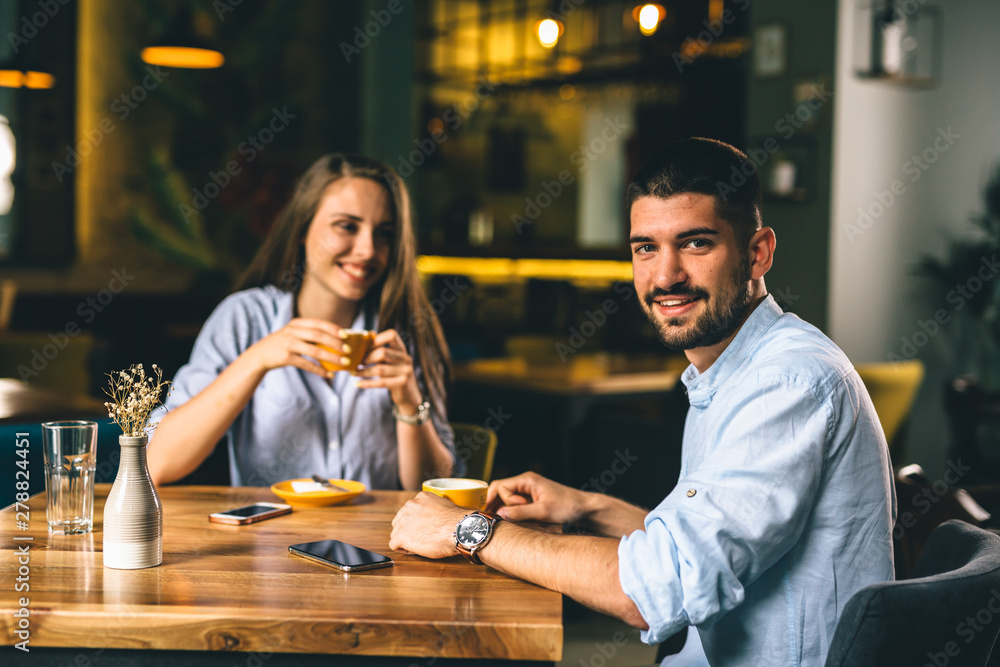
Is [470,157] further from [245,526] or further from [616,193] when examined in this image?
[245,526]

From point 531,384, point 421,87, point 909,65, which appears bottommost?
point 531,384

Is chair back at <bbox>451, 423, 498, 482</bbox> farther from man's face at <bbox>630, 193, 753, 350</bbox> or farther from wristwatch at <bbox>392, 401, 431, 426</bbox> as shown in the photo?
man's face at <bbox>630, 193, 753, 350</bbox>

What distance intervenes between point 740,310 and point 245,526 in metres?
0.93

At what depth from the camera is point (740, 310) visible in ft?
4.70

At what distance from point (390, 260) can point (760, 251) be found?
112 cm

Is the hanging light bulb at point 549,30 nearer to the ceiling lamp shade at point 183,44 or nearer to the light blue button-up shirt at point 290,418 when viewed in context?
the ceiling lamp shade at point 183,44

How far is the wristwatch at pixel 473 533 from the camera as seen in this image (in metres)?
1.37

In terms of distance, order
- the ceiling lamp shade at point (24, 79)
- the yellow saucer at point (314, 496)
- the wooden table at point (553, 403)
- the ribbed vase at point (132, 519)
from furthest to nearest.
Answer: the ceiling lamp shade at point (24, 79) → the wooden table at point (553, 403) → the yellow saucer at point (314, 496) → the ribbed vase at point (132, 519)

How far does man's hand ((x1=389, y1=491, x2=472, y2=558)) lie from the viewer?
4.60ft

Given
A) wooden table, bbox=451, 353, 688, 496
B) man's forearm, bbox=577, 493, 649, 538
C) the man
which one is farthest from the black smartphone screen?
wooden table, bbox=451, 353, 688, 496

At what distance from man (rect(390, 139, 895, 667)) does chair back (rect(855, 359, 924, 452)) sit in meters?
3.16

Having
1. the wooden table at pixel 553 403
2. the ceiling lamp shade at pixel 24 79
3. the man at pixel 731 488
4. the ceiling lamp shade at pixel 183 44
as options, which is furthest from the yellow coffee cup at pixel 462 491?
the ceiling lamp shade at pixel 24 79

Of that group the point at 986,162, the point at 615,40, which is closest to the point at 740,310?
the point at 986,162

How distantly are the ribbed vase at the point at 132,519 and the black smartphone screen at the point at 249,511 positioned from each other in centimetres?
27
